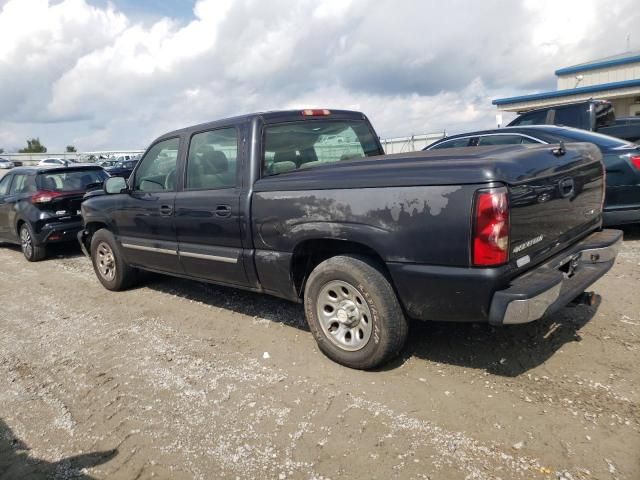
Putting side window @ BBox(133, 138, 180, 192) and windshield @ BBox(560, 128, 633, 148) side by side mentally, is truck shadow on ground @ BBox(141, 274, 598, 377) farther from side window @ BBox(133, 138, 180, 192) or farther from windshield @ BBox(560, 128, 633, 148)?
windshield @ BBox(560, 128, 633, 148)

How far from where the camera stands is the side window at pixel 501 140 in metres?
6.39

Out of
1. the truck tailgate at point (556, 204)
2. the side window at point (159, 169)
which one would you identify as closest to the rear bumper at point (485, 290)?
the truck tailgate at point (556, 204)

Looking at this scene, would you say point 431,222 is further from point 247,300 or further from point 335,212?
point 247,300

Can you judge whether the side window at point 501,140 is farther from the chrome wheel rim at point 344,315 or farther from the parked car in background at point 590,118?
the chrome wheel rim at point 344,315

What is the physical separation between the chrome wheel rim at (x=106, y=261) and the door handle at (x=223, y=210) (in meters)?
2.46

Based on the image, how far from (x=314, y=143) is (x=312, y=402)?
228 cm

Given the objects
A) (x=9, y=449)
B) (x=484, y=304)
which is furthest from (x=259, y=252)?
(x=9, y=449)

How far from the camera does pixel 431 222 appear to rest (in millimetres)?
2820

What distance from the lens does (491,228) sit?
2.66 m

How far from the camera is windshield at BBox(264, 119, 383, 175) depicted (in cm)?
407

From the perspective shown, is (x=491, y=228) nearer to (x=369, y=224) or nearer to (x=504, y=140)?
(x=369, y=224)

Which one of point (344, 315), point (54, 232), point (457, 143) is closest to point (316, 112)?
point (344, 315)

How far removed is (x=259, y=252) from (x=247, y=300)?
1.52 metres

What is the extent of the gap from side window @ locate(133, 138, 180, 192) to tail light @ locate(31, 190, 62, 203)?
3759 millimetres
